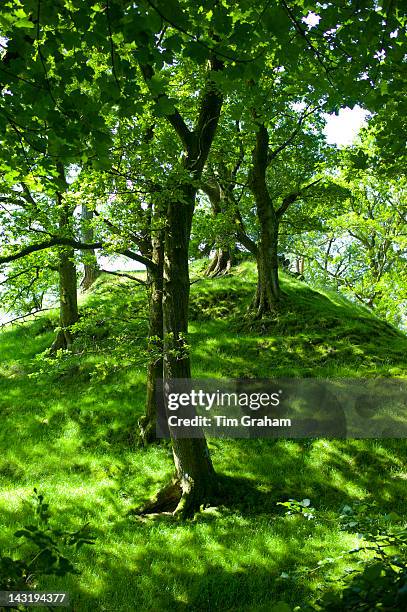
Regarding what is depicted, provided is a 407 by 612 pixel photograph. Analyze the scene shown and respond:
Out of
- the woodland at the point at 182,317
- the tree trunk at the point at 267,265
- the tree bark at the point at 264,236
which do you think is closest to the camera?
the woodland at the point at 182,317

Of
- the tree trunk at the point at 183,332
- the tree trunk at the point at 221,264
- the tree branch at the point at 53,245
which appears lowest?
the tree trunk at the point at 183,332

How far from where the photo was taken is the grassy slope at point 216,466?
6.12m

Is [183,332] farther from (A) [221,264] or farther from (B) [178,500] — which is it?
(A) [221,264]

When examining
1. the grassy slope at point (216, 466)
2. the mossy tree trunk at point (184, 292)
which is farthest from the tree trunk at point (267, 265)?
the mossy tree trunk at point (184, 292)

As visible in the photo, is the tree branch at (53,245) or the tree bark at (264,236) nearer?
the tree branch at (53,245)

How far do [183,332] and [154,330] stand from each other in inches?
85.7

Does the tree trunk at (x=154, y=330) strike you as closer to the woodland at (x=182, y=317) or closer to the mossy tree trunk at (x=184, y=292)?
the woodland at (x=182, y=317)

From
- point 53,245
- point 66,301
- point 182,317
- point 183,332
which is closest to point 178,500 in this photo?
point 183,332

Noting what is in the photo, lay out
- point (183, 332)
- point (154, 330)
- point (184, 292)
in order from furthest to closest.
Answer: point (154, 330) → point (184, 292) → point (183, 332)

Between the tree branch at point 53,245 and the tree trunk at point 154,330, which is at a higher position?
the tree branch at point 53,245

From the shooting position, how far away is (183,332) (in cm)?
835

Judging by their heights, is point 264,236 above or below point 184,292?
above

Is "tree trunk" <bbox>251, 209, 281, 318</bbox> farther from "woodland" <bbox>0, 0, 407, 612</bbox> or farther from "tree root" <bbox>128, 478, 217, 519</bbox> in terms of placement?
"tree root" <bbox>128, 478, 217, 519</bbox>

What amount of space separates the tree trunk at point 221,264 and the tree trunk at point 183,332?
37.1ft
